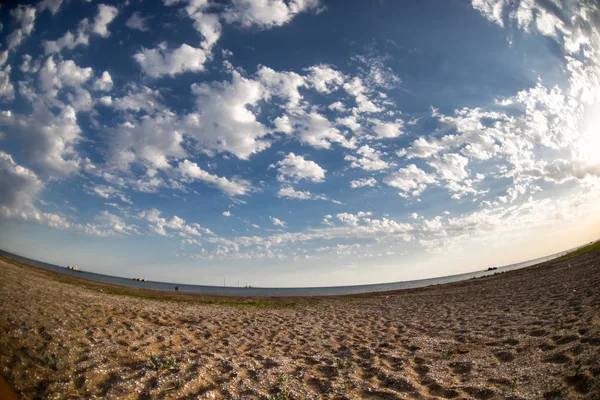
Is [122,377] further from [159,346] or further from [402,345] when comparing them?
[402,345]

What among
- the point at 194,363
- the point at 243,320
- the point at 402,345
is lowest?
the point at 243,320

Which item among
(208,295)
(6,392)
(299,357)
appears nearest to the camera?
(6,392)

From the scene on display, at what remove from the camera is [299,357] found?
402 inches

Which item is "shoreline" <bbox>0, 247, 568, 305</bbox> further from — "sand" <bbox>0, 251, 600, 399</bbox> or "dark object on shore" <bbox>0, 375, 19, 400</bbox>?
"dark object on shore" <bbox>0, 375, 19, 400</bbox>

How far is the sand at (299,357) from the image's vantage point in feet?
21.9

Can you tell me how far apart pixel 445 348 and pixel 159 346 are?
1041 cm

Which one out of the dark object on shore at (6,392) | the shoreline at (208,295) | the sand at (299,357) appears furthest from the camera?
the shoreline at (208,295)

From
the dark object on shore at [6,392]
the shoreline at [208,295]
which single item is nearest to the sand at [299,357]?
the dark object on shore at [6,392]

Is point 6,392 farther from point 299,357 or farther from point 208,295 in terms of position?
point 208,295

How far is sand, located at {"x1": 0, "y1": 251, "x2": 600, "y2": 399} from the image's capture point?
667cm

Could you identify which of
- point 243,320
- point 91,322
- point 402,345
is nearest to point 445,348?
point 402,345

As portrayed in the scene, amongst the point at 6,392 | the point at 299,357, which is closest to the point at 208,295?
the point at 299,357

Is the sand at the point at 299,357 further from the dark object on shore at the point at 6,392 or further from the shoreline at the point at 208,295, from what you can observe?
the shoreline at the point at 208,295

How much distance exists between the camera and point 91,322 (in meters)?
12.1
